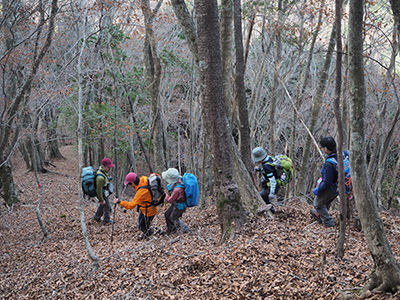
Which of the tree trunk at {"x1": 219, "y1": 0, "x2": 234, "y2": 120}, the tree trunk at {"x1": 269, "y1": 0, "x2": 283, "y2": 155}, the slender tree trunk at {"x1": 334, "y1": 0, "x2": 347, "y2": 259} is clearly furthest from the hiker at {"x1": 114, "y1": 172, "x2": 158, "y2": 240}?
the tree trunk at {"x1": 269, "y1": 0, "x2": 283, "y2": 155}

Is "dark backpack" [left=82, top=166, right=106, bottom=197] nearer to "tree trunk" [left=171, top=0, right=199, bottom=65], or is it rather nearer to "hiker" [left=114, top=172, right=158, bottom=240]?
"hiker" [left=114, top=172, right=158, bottom=240]

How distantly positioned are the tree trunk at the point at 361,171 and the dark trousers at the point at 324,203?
2.81m

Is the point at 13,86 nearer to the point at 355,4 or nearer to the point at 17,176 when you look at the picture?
the point at 17,176

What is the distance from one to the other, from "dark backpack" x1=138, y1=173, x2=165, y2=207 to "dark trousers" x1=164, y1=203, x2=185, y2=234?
1.01 ft

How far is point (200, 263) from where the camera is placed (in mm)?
4535

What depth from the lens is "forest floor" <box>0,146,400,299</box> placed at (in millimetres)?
3816

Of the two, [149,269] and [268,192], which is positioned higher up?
[268,192]

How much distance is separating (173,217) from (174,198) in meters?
0.61

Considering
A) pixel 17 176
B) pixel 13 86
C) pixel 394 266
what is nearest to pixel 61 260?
pixel 394 266

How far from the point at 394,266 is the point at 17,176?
22.1 m

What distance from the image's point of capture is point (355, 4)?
3.07 m

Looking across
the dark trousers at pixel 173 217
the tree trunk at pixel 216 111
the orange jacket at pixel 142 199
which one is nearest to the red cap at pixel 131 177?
the orange jacket at pixel 142 199

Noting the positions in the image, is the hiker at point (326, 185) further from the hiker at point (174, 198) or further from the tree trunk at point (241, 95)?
the hiker at point (174, 198)

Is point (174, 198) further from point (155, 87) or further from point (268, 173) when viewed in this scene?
point (155, 87)
